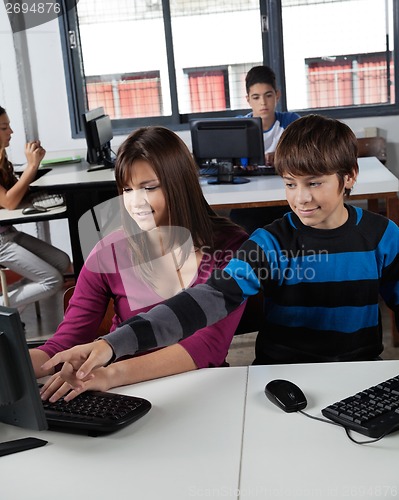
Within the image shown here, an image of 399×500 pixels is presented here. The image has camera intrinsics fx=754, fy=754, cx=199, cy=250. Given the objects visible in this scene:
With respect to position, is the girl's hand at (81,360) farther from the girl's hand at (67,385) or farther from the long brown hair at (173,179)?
the long brown hair at (173,179)

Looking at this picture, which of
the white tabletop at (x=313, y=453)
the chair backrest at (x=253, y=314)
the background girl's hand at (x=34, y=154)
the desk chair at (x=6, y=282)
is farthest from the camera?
the background girl's hand at (x=34, y=154)

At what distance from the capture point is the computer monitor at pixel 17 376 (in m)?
Answer: 1.23

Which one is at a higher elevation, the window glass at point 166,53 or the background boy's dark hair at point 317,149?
the window glass at point 166,53

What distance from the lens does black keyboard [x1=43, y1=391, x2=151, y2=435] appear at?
1.39 meters

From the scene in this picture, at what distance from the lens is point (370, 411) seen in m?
1.35

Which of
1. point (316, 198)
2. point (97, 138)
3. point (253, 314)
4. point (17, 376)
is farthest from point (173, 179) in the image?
point (97, 138)

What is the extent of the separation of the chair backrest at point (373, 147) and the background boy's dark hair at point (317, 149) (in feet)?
9.88

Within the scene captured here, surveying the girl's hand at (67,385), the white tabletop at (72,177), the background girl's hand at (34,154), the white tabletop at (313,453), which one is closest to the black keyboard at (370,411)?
the white tabletop at (313,453)

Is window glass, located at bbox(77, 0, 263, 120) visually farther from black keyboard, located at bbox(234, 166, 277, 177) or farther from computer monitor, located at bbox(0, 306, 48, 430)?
computer monitor, located at bbox(0, 306, 48, 430)

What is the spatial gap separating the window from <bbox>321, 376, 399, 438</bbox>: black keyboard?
3.92 m

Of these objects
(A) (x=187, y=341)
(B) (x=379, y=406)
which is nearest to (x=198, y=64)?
(A) (x=187, y=341)

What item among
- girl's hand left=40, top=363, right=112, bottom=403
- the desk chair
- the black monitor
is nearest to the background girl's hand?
the desk chair

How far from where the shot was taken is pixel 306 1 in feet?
16.2

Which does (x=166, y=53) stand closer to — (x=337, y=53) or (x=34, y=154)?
(x=337, y=53)
